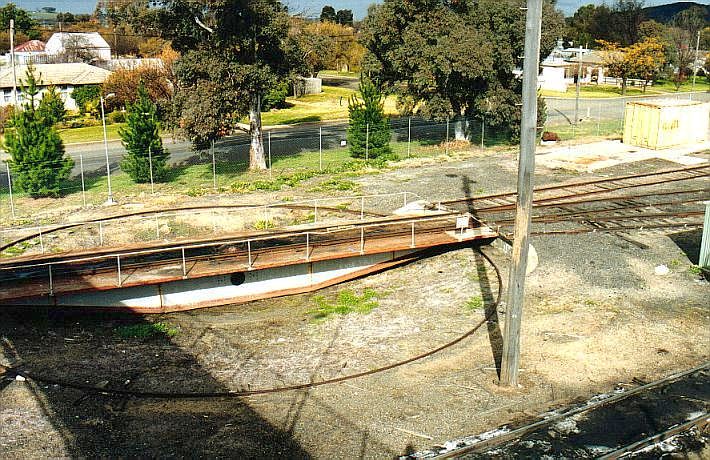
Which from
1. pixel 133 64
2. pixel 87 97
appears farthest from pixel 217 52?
pixel 133 64

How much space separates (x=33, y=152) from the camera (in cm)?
3136

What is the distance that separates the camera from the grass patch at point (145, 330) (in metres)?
18.5

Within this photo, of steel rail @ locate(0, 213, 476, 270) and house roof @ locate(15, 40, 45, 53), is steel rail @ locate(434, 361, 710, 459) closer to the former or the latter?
steel rail @ locate(0, 213, 476, 270)

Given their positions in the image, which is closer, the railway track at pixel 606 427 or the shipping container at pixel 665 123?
the railway track at pixel 606 427

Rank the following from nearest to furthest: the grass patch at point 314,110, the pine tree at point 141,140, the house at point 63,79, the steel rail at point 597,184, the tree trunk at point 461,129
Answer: the steel rail at point 597,184 < the pine tree at point 141,140 < the tree trunk at point 461,129 < the house at point 63,79 < the grass patch at point 314,110

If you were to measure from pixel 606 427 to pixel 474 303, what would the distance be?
22.6 ft

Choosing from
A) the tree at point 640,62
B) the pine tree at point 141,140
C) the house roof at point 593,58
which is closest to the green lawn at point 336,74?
the house roof at point 593,58

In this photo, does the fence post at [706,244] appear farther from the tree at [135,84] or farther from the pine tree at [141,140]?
the tree at [135,84]

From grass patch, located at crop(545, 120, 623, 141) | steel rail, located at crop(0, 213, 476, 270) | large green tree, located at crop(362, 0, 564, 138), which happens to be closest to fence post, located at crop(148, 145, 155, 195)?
steel rail, located at crop(0, 213, 476, 270)

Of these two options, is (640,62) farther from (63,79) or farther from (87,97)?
(63,79)

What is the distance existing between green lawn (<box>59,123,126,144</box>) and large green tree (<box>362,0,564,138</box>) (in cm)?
2004

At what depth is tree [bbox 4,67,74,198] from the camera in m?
31.1

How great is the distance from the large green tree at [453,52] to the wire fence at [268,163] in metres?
1.65

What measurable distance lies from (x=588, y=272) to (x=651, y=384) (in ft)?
23.8
